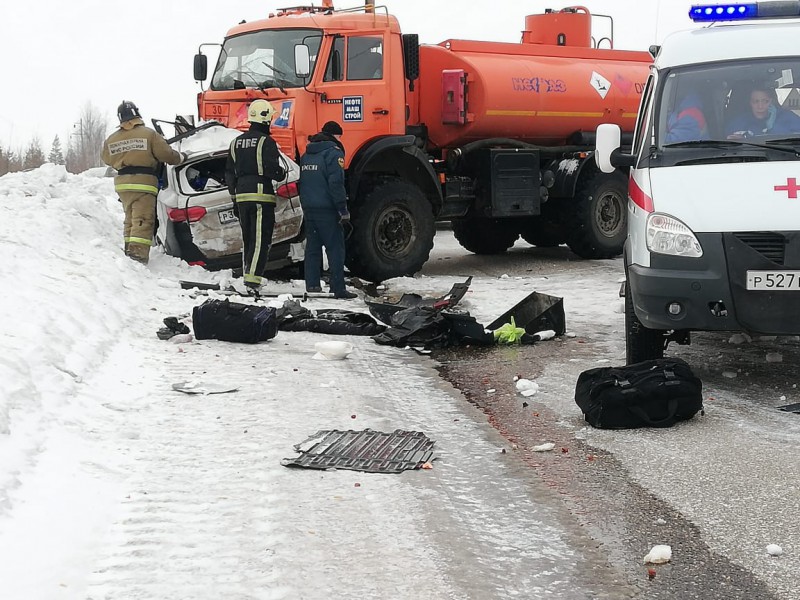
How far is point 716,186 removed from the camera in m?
6.43

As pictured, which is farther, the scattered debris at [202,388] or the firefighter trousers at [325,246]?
the firefighter trousers at [325,246]

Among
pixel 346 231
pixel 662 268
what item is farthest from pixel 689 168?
pixel 346 231

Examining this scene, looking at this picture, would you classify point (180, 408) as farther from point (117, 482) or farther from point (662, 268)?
point (662, 268)

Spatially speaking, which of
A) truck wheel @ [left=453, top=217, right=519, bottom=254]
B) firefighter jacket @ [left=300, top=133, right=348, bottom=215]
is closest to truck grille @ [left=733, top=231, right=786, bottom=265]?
firefighter jacket @ [left=300, top=133, right=348, bottom=215]

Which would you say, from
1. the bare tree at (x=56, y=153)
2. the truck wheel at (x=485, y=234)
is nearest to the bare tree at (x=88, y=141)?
the bare tree at (x=56, y=153)

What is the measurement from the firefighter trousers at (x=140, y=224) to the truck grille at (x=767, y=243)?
23.2 feet

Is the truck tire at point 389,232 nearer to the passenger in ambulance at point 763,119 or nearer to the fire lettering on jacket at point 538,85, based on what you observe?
the fire lettering on jacket at point 538,85

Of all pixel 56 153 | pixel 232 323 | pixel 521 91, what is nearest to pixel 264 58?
pixel 521 91

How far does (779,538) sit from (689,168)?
3077 mm

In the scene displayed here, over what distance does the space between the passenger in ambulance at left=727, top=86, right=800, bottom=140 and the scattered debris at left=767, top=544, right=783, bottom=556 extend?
3.46 metres

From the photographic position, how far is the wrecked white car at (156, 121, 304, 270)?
1134 cm

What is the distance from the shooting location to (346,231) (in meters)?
12.7

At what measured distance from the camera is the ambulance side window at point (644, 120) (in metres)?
7.26

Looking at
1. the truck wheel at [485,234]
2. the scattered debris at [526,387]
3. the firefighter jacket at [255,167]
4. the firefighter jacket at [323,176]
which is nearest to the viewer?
the scattered debris at [526,387]
